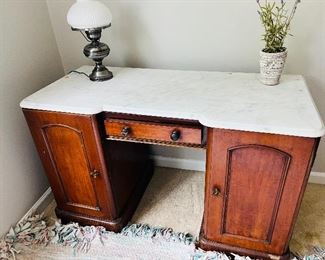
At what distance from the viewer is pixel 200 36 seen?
1471 mm

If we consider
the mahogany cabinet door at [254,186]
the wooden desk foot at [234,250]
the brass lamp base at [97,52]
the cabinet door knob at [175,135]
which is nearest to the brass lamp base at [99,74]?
the brass lamp base at [97,52]

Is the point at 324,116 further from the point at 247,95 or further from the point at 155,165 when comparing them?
the point at 155,165

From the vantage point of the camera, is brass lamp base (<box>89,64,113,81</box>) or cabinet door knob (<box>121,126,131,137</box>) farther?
brass lamp base (<box>89,64,113,81</box>)

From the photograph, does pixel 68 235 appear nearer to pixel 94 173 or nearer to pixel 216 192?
pixel 94 173

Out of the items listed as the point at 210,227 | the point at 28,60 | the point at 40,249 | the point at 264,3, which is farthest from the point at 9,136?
the point at 264,3

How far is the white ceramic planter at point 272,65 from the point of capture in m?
1.16

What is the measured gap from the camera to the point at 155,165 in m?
1.94

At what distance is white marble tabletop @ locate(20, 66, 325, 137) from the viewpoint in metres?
0.98

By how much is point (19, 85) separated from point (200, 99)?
932 millimetres

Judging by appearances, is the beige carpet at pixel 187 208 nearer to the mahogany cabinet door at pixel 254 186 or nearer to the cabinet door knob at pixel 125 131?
the mahogany cabinet door at pixel 254 186

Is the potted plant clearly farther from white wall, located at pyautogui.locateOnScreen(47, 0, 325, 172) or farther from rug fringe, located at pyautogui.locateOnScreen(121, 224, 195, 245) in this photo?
rug fringe, located at pyautogui.locateOnScreen(121, 224, 195, 245)

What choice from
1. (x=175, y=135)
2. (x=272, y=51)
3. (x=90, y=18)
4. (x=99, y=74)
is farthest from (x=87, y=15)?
(x=272, y=51)

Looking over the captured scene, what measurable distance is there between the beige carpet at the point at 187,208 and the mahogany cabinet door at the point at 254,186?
0.23 metres

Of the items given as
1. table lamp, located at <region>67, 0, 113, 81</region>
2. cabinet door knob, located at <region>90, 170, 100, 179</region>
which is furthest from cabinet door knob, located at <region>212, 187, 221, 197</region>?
table lamp, located at <region>67, 0, 113, 81</region>
